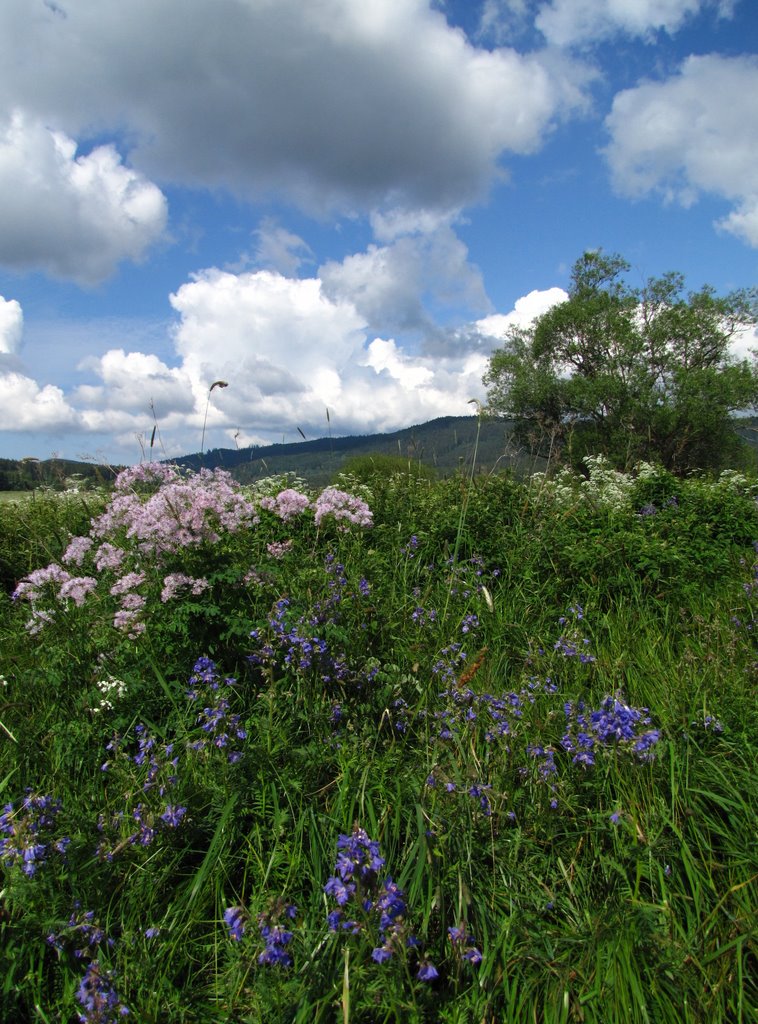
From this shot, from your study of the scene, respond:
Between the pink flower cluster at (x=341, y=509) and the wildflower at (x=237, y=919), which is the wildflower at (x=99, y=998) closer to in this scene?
the wildflower at (x=237, y=919)

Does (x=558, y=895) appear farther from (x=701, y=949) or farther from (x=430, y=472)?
(x=430, y=472)

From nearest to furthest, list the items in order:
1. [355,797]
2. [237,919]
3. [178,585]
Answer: [237,919] < [355,797] < [178,585]

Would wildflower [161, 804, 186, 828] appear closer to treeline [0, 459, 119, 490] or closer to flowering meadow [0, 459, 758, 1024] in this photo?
flowering meadow [0, 459, 758, 1024]

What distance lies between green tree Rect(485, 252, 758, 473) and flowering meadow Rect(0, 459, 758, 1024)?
98.1 ft

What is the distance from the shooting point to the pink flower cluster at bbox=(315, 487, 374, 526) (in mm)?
5125

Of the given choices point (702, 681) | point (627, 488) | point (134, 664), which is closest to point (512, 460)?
point (627, 488)

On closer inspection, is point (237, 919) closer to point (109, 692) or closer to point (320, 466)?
point (109, 692)

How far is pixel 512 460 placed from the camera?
309 inches

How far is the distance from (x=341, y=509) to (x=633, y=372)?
36292mm

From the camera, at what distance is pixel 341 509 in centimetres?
527

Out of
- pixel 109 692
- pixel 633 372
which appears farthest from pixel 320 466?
pixel 633 372

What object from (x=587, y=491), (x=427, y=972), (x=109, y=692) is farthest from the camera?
(x=587, y=491)

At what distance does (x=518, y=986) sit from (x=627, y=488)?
7151mm

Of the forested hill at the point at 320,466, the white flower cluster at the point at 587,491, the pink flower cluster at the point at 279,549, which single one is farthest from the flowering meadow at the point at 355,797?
the forested hill at the point at 320,466
